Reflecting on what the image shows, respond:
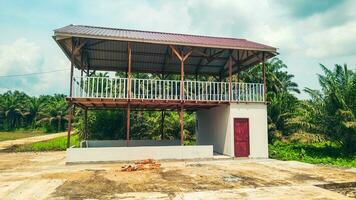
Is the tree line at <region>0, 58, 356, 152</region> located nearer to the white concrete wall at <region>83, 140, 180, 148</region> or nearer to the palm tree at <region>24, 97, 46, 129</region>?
the white concrete wall at <region>83, 140, 180, 148</region>

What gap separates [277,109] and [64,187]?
50.8ft

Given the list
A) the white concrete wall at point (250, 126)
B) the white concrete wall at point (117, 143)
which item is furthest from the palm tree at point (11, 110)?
the white concrete wall at point (250, 126)

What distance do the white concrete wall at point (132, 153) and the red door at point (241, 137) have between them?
1.61 meters

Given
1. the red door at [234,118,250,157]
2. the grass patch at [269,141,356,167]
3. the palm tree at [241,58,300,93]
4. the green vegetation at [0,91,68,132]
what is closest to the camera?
the grass patch at [269,141,356,167]

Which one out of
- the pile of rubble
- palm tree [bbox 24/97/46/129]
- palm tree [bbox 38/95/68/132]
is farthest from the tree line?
palm tree [bbox 24/97/46/129]

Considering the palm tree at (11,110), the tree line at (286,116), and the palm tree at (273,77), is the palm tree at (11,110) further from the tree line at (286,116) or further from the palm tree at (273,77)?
the palm tree at (273,77)

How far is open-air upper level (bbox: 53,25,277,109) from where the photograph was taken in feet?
42.2

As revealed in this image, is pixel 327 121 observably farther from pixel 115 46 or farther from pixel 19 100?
pixel 19 100

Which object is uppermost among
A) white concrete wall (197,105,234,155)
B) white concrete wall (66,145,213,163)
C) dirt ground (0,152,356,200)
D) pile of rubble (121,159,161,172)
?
white concrete wall (197,105,234,155)

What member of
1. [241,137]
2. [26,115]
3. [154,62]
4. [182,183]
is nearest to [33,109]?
[26,115]

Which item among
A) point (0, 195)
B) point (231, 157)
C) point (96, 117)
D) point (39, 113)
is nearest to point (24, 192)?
point (0, 195)

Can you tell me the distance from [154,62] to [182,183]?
10.7 metres

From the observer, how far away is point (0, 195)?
6777mm

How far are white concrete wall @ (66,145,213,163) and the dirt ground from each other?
1555 mm
